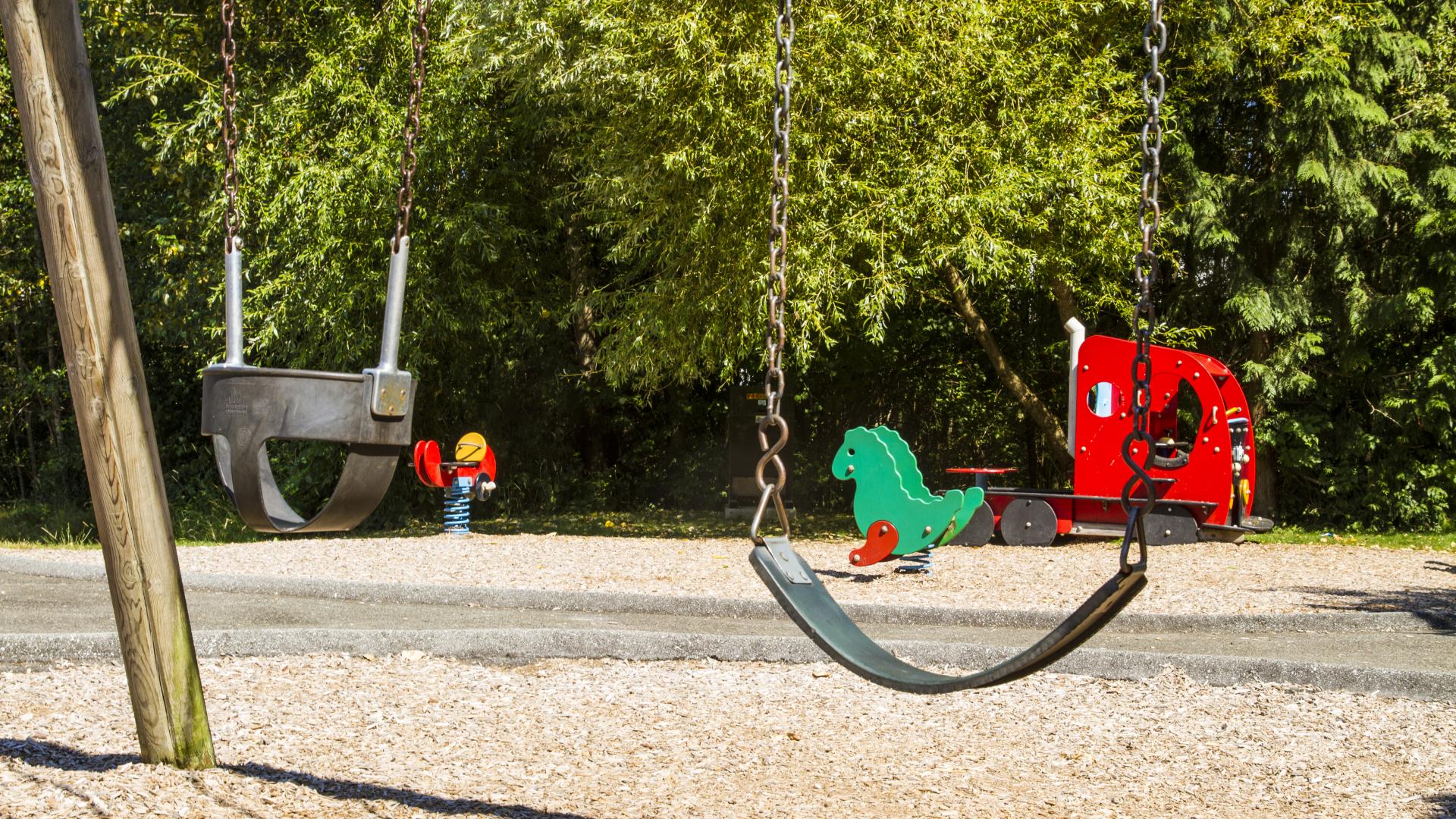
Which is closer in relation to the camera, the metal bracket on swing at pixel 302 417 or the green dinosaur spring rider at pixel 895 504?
the metal bracket on swing at pixel 302 417

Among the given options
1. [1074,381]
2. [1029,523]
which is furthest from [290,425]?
[1029,523]

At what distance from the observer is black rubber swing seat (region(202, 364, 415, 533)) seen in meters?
2.66

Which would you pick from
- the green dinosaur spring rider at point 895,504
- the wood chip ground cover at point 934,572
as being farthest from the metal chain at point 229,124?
the green dinosaur spring rider at point 895,504

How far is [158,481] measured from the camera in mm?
3475

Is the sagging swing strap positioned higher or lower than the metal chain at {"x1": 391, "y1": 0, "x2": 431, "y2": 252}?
lower

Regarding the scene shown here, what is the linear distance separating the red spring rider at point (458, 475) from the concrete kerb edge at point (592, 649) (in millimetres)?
6701

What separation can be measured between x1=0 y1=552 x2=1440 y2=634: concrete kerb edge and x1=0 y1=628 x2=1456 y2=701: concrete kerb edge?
3.67 ft

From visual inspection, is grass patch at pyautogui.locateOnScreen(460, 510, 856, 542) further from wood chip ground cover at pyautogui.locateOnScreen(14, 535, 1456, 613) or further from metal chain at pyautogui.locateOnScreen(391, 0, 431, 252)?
metal chain at pyautogui.locateOnScreen(391, 0, 431, 252)

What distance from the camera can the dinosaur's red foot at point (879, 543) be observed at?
769 cm

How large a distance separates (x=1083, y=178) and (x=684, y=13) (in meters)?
3.50

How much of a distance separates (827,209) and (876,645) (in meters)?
7.53

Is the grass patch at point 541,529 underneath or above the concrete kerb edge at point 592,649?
underneath

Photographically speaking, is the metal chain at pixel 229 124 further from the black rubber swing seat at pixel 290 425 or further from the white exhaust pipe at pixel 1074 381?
Answer: the white exhaust pipe at pixel 1074 381

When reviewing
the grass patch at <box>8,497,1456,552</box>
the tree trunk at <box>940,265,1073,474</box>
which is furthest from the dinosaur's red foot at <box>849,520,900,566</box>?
the tree trunk at <box>940,265,1073,474</box>
